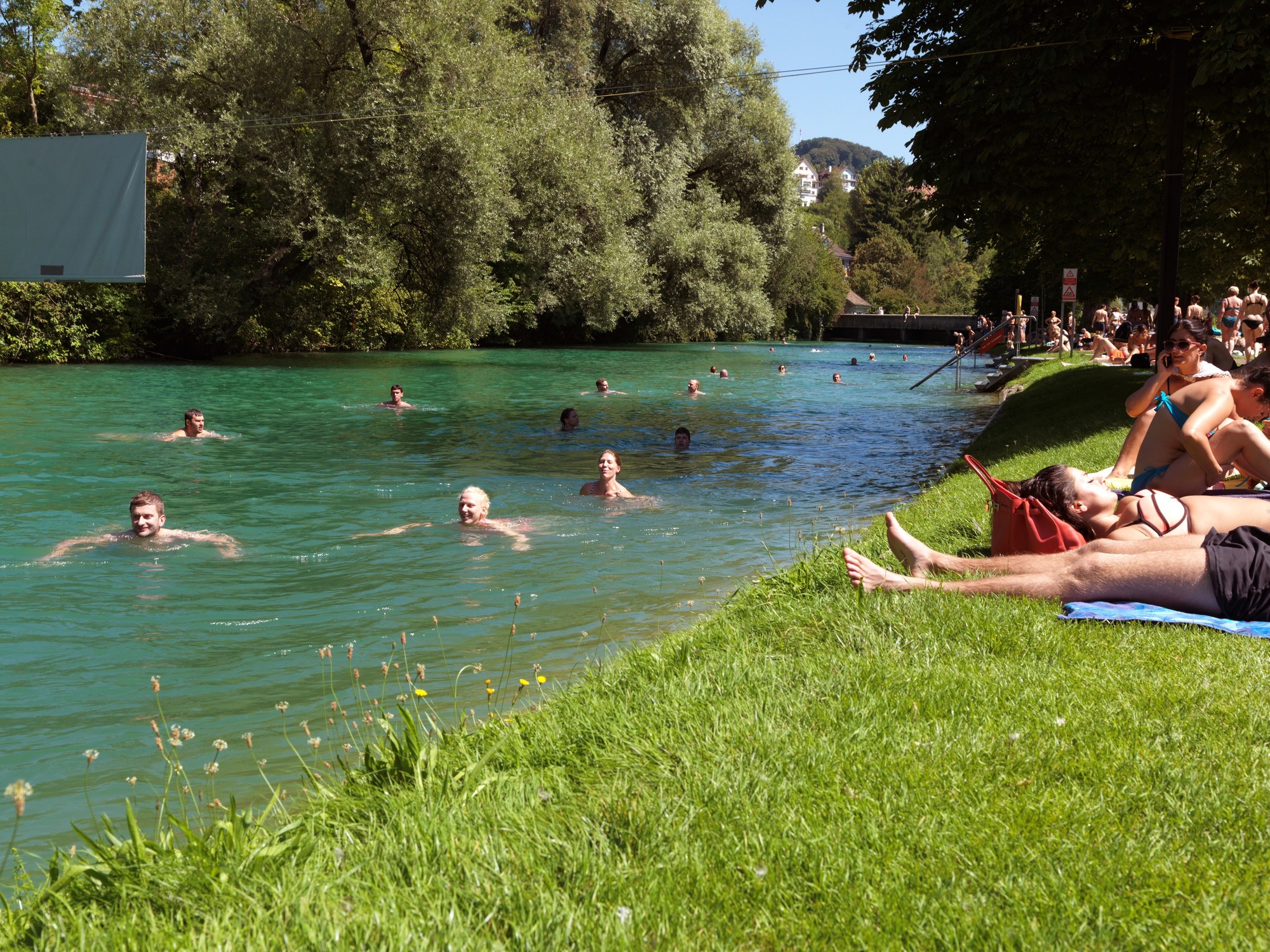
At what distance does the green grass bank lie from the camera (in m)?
3.03

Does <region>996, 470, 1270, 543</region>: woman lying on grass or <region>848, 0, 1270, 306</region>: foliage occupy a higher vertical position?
<region>848, 0, 1270, 306</region>: foliage

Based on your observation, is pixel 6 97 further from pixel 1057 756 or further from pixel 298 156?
pixel 1057 756

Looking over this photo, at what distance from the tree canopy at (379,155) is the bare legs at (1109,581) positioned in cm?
2620

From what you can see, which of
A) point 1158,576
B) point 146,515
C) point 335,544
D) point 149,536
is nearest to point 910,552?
point 1158,576

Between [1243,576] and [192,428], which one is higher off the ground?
[1243,576]

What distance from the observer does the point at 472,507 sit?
40.1 feet

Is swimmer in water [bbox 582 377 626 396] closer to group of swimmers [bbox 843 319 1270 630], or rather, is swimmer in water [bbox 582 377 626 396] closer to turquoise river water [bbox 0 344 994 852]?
turquoise river water [bbox 0 344 994 852]

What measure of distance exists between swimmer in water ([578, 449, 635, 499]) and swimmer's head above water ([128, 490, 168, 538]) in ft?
17.2

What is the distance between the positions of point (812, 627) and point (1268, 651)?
7.31ft

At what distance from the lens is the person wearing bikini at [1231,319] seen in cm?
2586

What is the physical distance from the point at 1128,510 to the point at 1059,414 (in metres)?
13.7

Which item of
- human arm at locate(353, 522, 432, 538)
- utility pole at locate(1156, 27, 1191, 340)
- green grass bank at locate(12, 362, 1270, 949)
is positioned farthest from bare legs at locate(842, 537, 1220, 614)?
utility pole at locate(1156, 27, 1191, 340)

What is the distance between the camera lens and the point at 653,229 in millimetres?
54156

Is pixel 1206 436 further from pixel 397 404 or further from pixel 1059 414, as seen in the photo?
pixel 397 404
